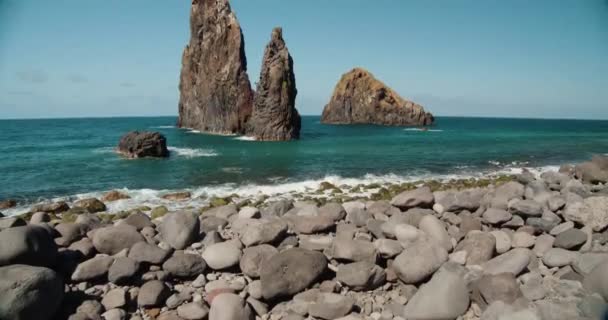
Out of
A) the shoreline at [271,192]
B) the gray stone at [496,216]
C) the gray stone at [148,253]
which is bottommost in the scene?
the shoreline at [271,192]

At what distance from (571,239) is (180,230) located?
821 centimetres

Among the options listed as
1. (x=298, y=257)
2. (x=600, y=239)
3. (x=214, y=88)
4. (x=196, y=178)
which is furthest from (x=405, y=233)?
(x=214, y=88)

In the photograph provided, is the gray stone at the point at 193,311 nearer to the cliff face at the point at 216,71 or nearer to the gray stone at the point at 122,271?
the gray stone at the point at 122,271

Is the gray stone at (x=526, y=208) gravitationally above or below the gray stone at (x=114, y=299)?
above

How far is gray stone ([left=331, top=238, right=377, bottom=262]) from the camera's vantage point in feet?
23.9

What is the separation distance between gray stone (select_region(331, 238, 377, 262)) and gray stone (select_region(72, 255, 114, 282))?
14.6 ft

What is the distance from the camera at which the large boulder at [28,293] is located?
536 centimetres

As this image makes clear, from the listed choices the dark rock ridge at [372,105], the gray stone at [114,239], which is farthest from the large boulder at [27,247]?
the dark rock ridge at [372,105]

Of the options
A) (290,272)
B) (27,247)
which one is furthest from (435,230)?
(27,247)

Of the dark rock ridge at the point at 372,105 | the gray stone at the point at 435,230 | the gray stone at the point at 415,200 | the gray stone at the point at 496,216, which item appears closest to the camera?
the gray stone at the point at 435,230

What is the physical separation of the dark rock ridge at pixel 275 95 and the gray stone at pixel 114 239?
171ft

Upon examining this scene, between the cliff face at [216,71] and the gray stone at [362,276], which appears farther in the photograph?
the cliff face at [216,71]

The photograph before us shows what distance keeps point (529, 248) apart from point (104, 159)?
3743 cm

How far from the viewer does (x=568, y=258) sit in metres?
6.86
